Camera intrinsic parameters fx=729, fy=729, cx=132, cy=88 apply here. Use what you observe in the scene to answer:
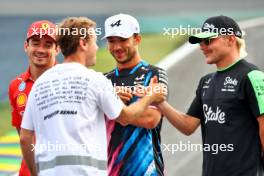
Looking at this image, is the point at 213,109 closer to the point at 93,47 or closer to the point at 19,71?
the point at 93,47

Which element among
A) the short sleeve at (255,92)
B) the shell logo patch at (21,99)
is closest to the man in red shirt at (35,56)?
the shell logo patch at (21,99)

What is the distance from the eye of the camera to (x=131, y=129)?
490cm

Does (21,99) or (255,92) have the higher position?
(255,92)

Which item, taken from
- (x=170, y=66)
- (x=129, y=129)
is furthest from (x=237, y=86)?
(x=170, y=66)

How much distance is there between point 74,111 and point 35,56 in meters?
1.40

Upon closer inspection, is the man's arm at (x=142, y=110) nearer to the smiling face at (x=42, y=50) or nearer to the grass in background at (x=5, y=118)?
the smiling face at (x=42, y=50)

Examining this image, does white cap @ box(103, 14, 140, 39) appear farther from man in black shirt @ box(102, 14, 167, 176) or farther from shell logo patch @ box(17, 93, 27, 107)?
shell logo patch @ box(17, 93, 27, 107)

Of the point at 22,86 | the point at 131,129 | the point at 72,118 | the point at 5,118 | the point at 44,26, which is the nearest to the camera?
the point at 72,118

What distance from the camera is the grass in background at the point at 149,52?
9.57 metres

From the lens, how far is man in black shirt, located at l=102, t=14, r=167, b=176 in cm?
490

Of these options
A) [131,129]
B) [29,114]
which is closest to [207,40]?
[131,129]

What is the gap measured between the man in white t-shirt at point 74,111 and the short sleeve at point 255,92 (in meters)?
0.81

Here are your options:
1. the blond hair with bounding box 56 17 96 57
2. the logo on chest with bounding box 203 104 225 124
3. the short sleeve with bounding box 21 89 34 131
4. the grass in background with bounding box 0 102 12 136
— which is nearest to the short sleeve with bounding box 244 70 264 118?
the logo on chest with bounding box 203 104 225 124

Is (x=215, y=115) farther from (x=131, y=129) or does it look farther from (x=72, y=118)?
(x=72, y=118)
